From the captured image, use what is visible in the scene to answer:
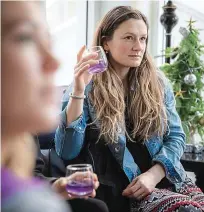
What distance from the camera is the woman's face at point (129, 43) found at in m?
1.25

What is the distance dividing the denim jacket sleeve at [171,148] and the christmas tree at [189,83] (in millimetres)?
454

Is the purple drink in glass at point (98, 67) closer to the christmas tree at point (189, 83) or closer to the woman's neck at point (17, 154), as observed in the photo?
the christmas tree at point (189, 83)

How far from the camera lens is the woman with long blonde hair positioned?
1.12 m

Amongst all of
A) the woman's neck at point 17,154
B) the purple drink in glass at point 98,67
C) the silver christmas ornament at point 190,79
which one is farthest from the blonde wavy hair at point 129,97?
the woman's neck at point 17,154

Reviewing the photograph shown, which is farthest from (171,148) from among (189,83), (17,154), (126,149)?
(17,154)

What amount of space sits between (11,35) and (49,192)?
10 centimetres

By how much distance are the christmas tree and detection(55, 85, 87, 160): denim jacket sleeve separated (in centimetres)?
76

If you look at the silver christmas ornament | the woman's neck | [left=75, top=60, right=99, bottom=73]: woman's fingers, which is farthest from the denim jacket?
the woman's neck

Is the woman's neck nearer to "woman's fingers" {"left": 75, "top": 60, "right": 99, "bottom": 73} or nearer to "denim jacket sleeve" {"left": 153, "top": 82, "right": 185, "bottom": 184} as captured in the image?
"woman's fingers" {"left": 75, "top": 60, "right": 99, "bottom": 73}

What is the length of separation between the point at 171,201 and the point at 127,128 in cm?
28

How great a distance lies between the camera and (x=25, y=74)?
0.21 m

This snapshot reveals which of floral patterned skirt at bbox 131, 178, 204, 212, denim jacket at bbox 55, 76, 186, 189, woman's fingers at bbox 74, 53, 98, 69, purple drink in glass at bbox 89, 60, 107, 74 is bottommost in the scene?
floral patterned skirt at bbox 131, 178, 204, 212

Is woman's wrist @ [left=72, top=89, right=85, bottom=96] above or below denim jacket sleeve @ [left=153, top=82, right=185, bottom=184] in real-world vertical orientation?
above

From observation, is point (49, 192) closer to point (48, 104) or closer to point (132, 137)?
point (48, 104)
